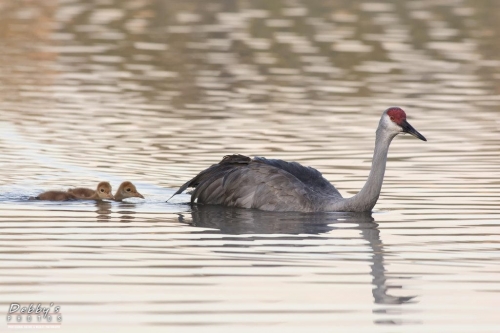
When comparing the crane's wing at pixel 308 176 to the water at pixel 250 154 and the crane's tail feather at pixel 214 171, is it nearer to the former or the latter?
the crane's tail feather at pixel 214 171

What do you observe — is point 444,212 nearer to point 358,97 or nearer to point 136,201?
point 136,201

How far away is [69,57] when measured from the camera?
3422 cm

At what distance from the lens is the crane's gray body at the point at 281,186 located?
16.8m

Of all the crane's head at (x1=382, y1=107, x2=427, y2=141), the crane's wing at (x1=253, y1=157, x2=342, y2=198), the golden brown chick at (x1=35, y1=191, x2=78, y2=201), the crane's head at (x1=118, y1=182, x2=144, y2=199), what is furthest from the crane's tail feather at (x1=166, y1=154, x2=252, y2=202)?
the crane's head at (x1=382, y1=107, x2=427, y2=141)

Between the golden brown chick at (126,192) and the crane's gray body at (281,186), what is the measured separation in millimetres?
542

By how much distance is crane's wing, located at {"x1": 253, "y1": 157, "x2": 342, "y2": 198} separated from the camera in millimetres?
17109

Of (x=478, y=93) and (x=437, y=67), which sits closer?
(x=478, y=93)

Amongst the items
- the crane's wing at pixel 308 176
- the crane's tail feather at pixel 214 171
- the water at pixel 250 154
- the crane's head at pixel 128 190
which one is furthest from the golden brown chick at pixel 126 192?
the crane's wing at pixel 308 176

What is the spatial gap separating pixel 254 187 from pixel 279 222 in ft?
3.82

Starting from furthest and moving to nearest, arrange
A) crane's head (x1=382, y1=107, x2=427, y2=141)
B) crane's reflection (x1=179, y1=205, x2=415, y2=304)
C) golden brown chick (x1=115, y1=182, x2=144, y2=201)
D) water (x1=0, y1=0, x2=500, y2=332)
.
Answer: golden brown chick (x1=115, y1=182, x2=144, y2=201) → crane's head (x1=382, y1=107, x2=427, y2=141) → crane's reflection (x1=179, y1=205, x2=415, y2=304) → water (x1=0, y1=0, x2=500, y2=332)

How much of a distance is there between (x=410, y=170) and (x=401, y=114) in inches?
119

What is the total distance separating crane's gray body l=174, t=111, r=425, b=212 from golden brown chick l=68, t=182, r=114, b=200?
91 centimetres

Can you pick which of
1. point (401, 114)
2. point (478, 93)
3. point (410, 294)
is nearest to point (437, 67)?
point (478, 93)

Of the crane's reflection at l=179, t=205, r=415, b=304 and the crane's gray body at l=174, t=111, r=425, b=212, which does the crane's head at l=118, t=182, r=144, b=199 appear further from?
the crane's reflection at l=179, t=205, r=415, b=304
